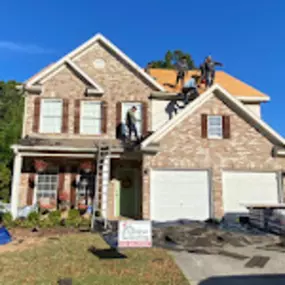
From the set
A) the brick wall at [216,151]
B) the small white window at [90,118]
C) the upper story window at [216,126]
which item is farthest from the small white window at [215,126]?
the small white window at [90,118]

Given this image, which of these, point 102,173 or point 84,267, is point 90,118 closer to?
point 102,173

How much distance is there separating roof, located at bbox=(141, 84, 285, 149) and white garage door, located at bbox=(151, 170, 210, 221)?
1.73 meters

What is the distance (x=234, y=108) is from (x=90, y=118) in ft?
22.2

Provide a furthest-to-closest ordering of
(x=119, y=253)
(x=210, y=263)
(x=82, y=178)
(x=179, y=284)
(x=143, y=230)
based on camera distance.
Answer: (x=82, y=178) → (x=143, y=230) → (x=119, y=253) → (x=210, y=263) → (x=179, y=284)

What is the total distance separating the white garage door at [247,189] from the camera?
12.1 meters

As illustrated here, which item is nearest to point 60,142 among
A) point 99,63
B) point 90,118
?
point 90,118

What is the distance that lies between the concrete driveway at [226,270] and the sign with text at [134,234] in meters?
0.84

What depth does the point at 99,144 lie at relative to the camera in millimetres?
12141

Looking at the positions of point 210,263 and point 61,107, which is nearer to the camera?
point 210,263

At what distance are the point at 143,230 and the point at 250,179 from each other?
673 centimetres

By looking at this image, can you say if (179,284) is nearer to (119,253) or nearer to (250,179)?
(119,253)

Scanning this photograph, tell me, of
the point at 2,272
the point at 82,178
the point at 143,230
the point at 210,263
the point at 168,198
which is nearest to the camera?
the point at 2,272

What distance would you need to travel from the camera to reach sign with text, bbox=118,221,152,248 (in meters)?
7.25

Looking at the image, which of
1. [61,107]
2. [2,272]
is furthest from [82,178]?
[2,272]
